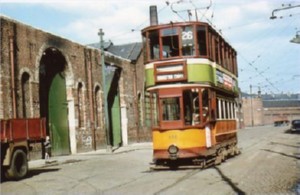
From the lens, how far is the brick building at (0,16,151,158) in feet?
75.4

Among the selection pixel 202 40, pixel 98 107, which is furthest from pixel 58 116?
pixel 202 40

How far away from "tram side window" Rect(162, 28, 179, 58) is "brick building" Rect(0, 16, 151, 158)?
9.05 metres

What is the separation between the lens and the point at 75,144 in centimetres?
2905

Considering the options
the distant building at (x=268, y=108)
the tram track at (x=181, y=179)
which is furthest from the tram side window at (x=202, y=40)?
the distant building at (x=268, y=108)

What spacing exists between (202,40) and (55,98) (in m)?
13.9

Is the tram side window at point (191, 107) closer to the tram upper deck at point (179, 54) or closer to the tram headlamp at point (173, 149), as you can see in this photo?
the tram upper deck at point (179, 54)

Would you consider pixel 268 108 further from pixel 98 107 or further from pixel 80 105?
pixel 80 105

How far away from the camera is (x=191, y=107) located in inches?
625

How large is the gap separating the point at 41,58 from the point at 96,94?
25.4 ft

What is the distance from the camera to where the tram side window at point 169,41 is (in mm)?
16281

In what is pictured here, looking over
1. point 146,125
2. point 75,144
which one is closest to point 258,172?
point 75,144

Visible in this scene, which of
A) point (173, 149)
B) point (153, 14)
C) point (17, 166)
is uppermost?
point (153, 14)

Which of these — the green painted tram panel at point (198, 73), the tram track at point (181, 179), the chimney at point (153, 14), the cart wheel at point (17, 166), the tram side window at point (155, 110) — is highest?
the chimney at point (153, 14)

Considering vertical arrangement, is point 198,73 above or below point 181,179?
above
